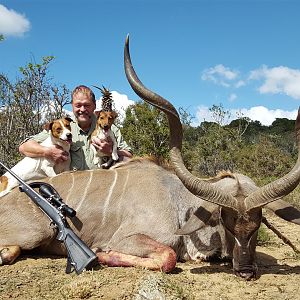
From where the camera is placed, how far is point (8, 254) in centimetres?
356

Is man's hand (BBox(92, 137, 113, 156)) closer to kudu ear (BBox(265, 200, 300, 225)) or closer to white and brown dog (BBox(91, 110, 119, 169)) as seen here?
white and brown dog (BBox(91, 110, 119, 169))

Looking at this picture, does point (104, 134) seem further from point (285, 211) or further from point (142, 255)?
point (285, 211)

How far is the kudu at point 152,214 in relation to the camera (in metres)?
3.35

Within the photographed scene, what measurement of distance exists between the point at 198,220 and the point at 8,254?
145cm

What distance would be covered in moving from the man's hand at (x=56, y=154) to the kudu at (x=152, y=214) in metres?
0.44

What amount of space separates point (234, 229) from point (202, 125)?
14.5 meters

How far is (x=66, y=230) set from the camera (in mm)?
3508

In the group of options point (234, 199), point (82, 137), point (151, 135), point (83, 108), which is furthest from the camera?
point (151, 135)

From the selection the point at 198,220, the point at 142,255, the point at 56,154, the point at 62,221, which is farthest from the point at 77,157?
the point at 198,220

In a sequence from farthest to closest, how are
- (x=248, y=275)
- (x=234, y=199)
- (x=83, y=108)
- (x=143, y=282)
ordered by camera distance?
1. (x=83, y=108)
2. (x=234, y=199)
3. (x=248, y=275)
4. (x=143, y=282)

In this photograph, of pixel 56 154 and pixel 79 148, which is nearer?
pixel 56 154

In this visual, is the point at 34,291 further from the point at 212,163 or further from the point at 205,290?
the point at 212,163

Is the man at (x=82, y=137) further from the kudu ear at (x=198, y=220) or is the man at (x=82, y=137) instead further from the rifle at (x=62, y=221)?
the kudu ear at (x=198, y=220)

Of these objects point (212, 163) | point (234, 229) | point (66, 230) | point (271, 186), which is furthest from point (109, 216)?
point (212, 163)
